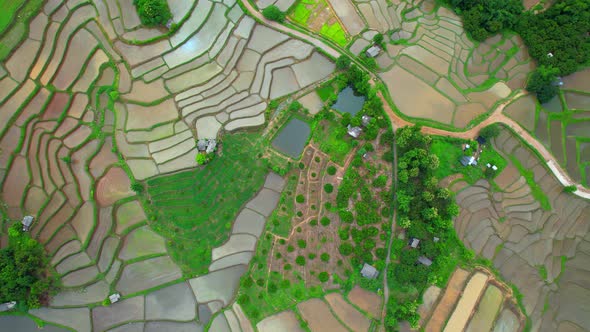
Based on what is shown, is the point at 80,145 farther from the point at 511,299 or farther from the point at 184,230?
the point at 511,299

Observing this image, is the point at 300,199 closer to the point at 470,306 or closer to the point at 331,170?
the point at 331,170

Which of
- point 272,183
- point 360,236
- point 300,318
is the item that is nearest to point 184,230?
point 272,183

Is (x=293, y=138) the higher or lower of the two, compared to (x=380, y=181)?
higher

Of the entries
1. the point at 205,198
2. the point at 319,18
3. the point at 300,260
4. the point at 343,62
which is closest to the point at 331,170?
the point at 300,260

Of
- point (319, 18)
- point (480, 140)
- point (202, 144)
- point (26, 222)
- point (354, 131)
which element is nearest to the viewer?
point (26, 222)

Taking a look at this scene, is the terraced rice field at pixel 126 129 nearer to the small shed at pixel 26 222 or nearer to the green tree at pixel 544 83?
the small shed at pixel 26 222

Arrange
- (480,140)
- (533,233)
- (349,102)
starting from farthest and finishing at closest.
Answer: (349,102) → (480,140) → (533,233)
